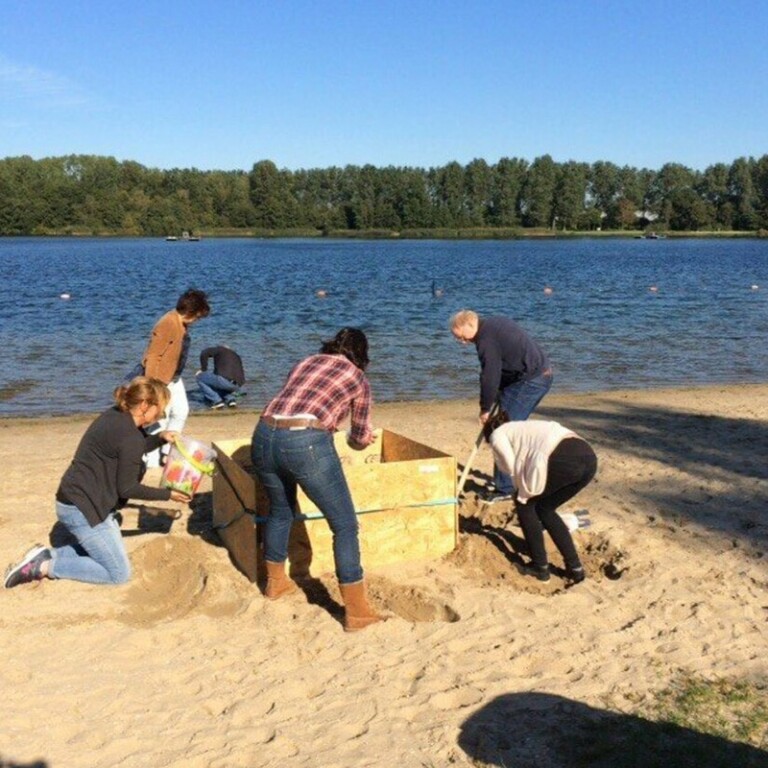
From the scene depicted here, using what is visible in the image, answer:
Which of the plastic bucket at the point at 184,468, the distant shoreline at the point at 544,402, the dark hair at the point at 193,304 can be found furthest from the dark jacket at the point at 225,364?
the plastic bucket at the point at 184,468

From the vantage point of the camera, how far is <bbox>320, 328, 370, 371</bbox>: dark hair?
5.47 m

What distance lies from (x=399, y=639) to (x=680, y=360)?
15427 millimetres

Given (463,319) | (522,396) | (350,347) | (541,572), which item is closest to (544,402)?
(522,396)

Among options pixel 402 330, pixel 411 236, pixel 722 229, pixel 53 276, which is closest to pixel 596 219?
pixel 722 229

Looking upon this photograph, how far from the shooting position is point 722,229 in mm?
146625

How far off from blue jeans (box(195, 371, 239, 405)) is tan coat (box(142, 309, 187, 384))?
5.25 m

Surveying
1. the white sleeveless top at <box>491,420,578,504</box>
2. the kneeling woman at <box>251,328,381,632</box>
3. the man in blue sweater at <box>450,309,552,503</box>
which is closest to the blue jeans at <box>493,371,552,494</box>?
the man in blue sweater at <box>450,309,552,503</box>

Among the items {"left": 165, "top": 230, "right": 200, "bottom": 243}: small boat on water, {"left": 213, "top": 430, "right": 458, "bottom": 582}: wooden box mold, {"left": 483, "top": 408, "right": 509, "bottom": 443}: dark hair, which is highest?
{"left": 483, "top": 408, "right": 509, "bottom": 443}: dark hair

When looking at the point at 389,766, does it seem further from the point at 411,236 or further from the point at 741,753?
the point at 411,236

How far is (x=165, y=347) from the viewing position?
817 cm

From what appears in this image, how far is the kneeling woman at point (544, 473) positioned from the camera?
18.9ft

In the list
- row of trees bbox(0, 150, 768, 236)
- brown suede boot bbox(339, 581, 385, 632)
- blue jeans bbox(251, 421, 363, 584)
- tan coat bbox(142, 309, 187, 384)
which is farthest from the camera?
row of trees bbox(0, 150, 768, 236)

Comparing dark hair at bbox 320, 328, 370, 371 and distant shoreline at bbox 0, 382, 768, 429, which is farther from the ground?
dark hair at bbox 320, 328, 370, 371

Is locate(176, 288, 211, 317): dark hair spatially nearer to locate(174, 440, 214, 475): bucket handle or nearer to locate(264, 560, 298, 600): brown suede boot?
locate(174, 440, 214, 475): bucket handle
